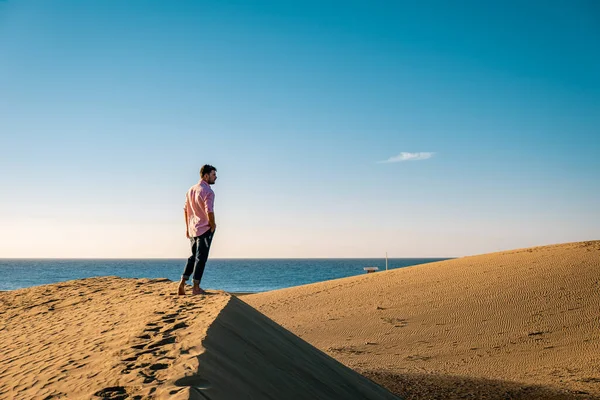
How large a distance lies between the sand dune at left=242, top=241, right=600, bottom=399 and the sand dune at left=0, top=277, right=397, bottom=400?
376 cm

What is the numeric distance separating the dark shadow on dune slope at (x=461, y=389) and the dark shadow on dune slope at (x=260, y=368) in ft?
5.80

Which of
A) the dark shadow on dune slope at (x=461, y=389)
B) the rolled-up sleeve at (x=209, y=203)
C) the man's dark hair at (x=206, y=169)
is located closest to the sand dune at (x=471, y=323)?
the dark shadow on dune slope at (x=461, y=389)

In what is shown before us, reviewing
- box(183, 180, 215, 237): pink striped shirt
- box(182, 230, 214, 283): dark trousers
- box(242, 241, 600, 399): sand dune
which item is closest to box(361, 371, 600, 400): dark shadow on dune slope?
box(242, 241, 600, 399): sand dune

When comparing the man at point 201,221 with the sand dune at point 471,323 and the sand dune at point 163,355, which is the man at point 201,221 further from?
the sand dune at point 471,323

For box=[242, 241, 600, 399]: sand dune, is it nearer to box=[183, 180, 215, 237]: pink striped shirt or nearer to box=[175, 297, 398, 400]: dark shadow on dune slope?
box=[175, 297, 398, 400]: dark shadow on dune slope

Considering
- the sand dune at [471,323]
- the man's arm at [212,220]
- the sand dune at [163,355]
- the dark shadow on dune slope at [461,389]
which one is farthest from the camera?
the sand dune at [471,323]

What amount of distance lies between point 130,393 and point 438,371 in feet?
27.9

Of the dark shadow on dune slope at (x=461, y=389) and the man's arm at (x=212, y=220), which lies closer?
the man's arm at (x=212, y=220)

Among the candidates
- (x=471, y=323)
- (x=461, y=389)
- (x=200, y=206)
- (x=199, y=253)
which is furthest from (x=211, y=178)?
(x=471, y=323)

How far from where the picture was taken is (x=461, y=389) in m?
8.73

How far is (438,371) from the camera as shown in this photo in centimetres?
1050

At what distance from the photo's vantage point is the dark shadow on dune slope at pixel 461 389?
8.29 m

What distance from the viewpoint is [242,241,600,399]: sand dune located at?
955 cm

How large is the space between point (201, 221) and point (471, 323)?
1047 centimetres
